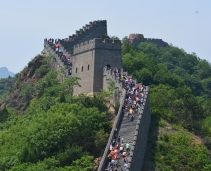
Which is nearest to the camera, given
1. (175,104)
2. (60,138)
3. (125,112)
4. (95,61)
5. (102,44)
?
(60,138)

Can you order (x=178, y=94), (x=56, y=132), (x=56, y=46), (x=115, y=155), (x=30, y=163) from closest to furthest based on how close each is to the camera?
(x=115, y=155) → (x=30, y=163) → (x=56, y=132) → (x=178, y=94) → (x=56, y=46)

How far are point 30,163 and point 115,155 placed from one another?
25.6 feet

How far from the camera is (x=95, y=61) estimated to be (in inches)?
2512

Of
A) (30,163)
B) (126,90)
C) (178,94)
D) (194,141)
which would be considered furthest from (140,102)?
(178,94)

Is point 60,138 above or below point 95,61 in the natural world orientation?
below

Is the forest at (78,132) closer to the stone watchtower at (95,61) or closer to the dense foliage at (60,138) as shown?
the dense foliage at (60,138)

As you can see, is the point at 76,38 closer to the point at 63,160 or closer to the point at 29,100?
the point at 29,100

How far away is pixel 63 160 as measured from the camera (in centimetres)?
4903

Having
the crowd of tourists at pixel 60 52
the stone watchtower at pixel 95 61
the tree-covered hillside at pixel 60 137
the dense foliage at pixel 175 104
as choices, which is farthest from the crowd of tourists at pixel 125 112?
the crowd of tourists at pixel 60 52

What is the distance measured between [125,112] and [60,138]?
607cm

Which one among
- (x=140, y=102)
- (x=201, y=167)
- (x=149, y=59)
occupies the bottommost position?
(x=201, y=167)

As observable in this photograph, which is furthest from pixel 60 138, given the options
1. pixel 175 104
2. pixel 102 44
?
pixel 175 104

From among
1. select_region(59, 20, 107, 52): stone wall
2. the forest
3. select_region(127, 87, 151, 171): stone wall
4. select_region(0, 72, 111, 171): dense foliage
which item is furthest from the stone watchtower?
select_region(59, 20, 107, 52): stone wall

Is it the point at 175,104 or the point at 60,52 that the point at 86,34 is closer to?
the point at 60,52
